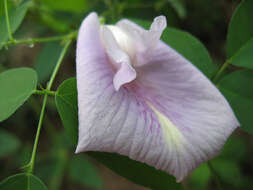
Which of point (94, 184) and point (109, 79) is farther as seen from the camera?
point (94, 184)

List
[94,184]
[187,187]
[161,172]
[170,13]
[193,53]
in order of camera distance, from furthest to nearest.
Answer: [187,187], [94,184], [170,13], [193,53], [161,172]

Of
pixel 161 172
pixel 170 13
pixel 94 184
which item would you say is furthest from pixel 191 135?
pixel 94 184

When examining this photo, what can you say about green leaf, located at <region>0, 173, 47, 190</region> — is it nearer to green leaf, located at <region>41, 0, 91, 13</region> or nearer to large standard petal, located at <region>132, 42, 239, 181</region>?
large standard petal, located at <region>132, 42, 239, 181</region>

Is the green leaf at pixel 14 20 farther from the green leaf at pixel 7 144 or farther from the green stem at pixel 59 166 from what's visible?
the green stem at pixel 59 166

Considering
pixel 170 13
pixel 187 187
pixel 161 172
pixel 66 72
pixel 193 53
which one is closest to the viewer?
pixel 161 172

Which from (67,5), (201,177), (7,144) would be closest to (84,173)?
(7,144)

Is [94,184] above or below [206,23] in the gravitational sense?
below

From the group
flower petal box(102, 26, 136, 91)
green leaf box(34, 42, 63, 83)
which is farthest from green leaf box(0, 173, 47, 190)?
green leaf box(34, 42, 63, 83)

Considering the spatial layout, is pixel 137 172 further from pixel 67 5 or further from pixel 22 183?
pixel 67 5

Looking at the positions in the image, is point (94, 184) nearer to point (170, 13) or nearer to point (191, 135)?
point (170, 13)
